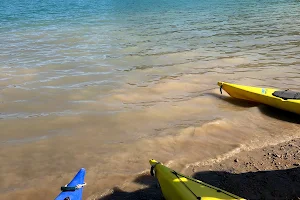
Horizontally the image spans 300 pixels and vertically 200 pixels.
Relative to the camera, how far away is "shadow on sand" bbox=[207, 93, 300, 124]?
5.58m

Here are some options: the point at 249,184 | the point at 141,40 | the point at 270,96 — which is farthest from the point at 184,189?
the point at 141,40

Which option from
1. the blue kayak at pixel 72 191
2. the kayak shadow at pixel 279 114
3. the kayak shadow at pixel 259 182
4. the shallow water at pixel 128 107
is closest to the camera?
the blue kayak at pixel 72 191

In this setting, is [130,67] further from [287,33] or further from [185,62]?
[287,33]

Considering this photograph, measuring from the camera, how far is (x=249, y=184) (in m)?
3.71

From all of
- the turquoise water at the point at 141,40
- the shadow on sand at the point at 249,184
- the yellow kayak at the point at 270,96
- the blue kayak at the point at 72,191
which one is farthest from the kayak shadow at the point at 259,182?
the turquoise water at the point at 141,40

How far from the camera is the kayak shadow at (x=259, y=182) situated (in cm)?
354

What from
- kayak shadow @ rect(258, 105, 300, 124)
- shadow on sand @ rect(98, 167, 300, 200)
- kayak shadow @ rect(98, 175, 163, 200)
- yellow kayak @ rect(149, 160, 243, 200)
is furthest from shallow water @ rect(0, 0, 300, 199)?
yellow kayak @ rect(149, 160, 243, 200)

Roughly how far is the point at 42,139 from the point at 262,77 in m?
5.49

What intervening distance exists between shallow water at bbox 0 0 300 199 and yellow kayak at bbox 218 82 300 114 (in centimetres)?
17

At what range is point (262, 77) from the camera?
305 inches

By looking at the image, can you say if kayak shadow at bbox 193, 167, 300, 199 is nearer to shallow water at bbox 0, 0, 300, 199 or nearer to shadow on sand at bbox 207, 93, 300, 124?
shallow water at bbox 0, 0, 300, 199

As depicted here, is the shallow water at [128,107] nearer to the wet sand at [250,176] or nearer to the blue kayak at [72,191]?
the wet sand at [250,176]

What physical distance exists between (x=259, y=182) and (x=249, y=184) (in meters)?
0.14

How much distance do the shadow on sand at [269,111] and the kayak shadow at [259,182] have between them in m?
1.82
